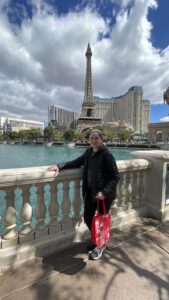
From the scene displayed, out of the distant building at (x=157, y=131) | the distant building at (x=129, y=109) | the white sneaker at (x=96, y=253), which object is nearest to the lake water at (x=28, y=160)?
the white sneaker at (x=96, y=253)

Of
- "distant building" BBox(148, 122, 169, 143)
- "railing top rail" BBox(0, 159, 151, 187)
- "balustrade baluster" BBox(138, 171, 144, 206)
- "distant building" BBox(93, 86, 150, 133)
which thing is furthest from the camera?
"distant building" BBox(93, 86, 150, 133)

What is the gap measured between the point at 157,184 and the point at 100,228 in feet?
6.14

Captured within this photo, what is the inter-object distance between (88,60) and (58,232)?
119738 mm

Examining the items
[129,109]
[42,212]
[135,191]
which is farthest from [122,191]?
[129,109]

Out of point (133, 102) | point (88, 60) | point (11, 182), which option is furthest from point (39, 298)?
point (133, 102)

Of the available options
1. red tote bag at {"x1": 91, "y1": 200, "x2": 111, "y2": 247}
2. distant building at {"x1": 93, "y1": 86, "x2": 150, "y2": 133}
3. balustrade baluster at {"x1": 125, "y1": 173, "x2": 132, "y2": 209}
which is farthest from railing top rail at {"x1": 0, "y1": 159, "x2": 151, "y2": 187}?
distant building at {"x1": 93, "y1": 86, "x2": 150, "y2": 133}

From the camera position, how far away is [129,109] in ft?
556

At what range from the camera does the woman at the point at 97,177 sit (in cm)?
252

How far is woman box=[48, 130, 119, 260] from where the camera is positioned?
2525 mm

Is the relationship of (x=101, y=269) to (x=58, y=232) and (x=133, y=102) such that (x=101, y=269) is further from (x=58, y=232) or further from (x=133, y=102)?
(x=133, y=102)

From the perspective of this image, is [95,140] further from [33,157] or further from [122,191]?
[33,157]

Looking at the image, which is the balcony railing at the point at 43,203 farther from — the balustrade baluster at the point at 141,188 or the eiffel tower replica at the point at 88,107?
the eiffel tower replica at the point at 88,107

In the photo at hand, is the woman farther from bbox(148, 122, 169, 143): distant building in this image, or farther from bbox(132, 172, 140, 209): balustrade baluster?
bbox(148, 122, 169, 143): distant building

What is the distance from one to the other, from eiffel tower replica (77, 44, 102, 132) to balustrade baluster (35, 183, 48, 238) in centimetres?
10510
